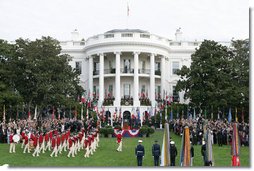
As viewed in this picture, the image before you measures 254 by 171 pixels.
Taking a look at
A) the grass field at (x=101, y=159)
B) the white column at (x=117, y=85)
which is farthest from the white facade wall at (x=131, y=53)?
the grass field at (x=101, y=159)

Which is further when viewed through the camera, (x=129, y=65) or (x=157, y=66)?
(x=157, y=66)

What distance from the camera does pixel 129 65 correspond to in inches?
1666

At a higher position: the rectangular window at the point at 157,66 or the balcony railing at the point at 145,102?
the rectangular window at the point at 157,66

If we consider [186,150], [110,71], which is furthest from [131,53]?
[186,150]

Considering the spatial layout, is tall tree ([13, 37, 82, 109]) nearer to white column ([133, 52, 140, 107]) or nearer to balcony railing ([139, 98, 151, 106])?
white column ([133, 52, 140, 107])

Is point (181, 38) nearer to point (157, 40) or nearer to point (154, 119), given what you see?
point (157, 40)

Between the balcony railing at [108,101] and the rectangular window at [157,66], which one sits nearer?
the balcony railing at [108,101]

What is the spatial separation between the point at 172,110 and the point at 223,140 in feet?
38.8

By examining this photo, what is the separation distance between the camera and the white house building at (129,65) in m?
40.0

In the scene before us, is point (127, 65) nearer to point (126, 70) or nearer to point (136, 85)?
point (126, 70)

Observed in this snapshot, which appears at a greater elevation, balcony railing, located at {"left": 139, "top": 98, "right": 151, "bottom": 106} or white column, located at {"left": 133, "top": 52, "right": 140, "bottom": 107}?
white column, located at {"left": 133, "top": 52, "right": 140, "bottom": 107}

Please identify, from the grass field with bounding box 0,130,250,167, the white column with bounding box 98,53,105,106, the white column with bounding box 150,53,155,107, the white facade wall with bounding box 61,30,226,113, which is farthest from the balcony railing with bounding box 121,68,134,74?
the grass field with bounding box 0,130,250,167

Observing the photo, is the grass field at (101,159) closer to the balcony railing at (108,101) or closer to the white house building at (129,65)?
the white house building at (129,65)

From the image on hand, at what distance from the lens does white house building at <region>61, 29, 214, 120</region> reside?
4000 cm
